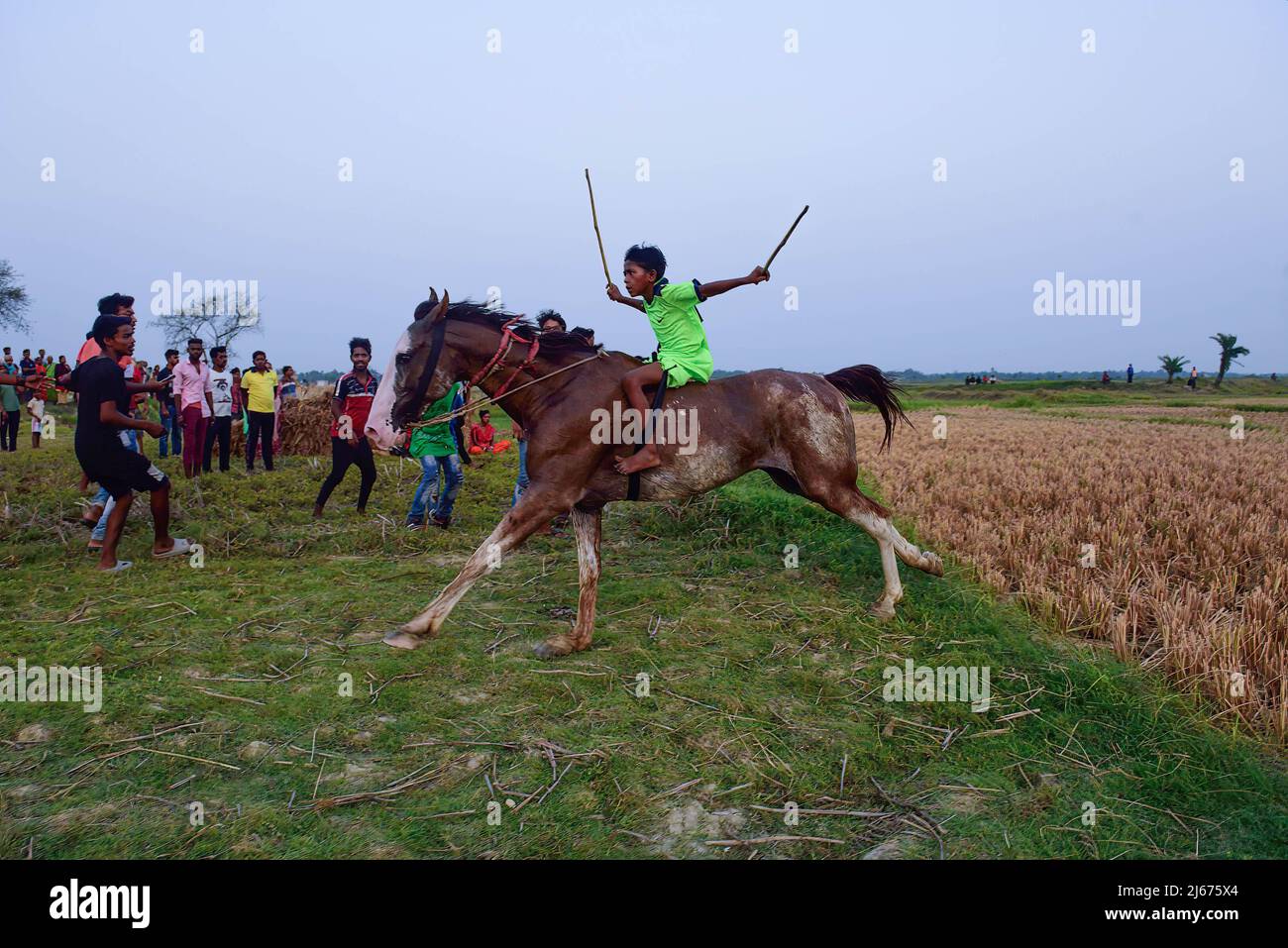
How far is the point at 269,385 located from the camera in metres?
12.3

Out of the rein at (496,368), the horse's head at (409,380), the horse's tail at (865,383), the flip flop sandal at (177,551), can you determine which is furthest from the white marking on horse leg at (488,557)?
the flip flop sandal at (177,551)

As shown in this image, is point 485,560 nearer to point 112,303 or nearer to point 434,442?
point 434,442

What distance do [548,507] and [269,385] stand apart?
955 cm

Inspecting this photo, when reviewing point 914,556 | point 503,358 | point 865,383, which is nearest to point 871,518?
point 914,556

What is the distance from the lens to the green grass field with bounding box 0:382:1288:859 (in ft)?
9.71

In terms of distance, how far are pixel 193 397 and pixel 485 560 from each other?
8718 millimetres

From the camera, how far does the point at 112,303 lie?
705 cm

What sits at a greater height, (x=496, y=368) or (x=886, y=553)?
(x=496, y=368)

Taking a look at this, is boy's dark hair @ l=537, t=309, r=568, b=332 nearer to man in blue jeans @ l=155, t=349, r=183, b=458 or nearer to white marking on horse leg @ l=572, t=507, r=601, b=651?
white marking on horse leg @ l=572, t=507, r=601, b=651

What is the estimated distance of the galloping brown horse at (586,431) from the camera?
4.98m

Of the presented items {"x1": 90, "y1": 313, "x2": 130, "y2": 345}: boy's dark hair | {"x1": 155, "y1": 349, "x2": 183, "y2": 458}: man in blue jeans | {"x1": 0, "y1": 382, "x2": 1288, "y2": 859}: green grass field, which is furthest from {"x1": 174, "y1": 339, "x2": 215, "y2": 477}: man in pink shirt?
{"x1": 0, "y1": 382, "x2": 1288, "y2": 859}: green grass field

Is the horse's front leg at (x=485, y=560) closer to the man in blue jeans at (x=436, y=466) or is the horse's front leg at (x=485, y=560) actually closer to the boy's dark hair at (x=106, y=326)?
the man in blue jeans at (x=436, y=466)
